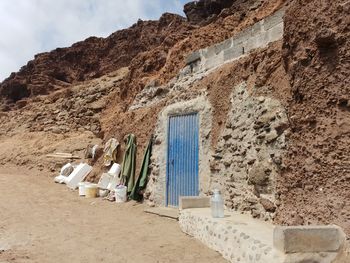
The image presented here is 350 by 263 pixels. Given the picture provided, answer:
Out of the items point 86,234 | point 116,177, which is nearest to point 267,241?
point 86,234

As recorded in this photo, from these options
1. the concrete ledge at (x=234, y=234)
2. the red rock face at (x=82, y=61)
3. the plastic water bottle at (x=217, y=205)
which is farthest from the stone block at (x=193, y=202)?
the red rock face at (x=82, y=61)

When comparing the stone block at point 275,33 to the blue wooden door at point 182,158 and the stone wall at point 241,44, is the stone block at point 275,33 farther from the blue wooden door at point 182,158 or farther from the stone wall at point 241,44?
the blue wooden door at point 182,158

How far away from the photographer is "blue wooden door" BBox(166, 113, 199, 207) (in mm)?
8086

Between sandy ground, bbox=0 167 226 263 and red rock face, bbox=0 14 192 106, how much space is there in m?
21.9

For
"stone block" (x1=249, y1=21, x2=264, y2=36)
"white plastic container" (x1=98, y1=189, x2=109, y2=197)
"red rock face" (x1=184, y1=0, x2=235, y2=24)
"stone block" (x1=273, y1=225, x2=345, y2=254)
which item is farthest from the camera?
"red rock face" (x1=184, y1=0, x2=235, y2=24)

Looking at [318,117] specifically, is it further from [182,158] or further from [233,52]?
[182,158]

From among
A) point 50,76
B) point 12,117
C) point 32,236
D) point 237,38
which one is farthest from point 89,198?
point 50,76

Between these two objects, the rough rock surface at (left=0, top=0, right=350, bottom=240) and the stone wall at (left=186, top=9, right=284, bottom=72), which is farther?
the stone wall at (left=186, top=9, right=284, bottom=72)

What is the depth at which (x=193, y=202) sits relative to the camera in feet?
22.0

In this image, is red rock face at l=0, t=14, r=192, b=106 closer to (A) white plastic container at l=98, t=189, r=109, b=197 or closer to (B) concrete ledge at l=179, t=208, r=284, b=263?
(A) white plastic container at l=98, t=189, r=109, b=197

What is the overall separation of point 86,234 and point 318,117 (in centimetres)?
401

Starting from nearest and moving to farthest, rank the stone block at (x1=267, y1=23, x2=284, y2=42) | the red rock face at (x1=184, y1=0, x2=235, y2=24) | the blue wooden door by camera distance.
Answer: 1. the stone block at (x1=267, y1=23, x2=284, y2=42)
2. the blue wooden door
3. the red rock face at (x1=184, y1=0, x2=235, y2=24)

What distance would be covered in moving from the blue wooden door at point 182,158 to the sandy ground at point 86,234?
829 mm

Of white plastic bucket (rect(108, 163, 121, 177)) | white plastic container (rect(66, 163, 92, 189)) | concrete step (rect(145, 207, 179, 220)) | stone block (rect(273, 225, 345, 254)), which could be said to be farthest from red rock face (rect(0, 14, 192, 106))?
stone block (rect(273, 225, 345, 254))
